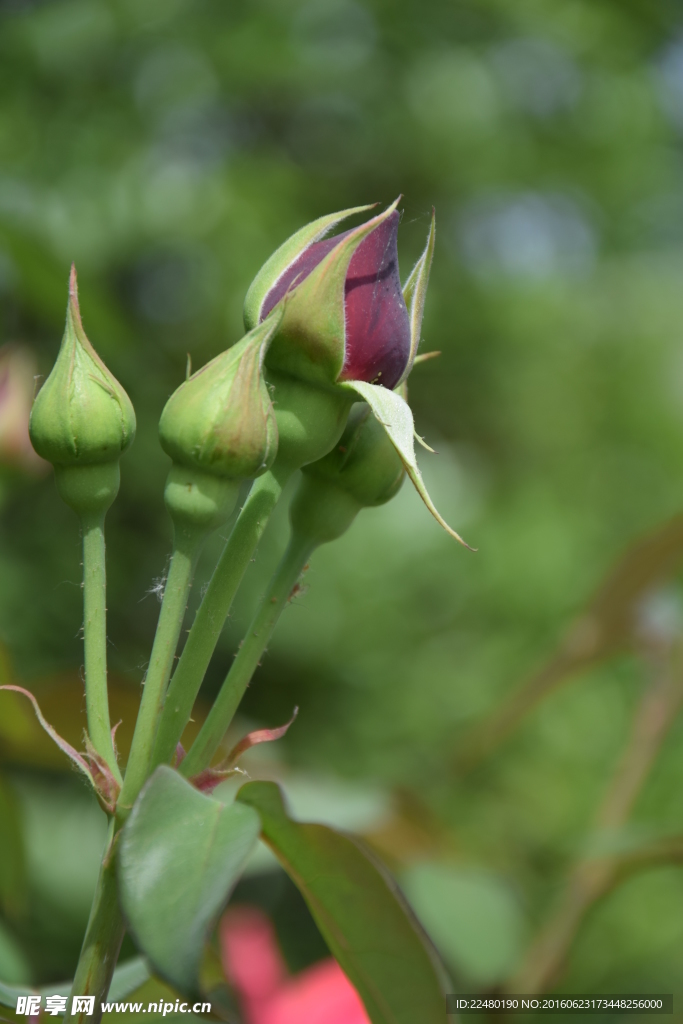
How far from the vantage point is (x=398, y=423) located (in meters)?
0.30

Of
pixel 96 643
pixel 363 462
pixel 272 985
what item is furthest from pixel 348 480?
pixel 272 985

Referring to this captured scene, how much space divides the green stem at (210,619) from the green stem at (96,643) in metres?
0.02

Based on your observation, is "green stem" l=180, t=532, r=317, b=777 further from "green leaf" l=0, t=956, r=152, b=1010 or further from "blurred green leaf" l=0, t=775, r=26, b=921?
"blurred green leaf" l=0, t=775, r=26, b=921

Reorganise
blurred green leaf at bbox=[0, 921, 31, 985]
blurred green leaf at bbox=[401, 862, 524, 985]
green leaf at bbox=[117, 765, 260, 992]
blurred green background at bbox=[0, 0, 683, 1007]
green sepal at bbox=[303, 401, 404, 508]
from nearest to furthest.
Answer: green leaf at bbox=[117, 765, 260, 992] → green sepal at bbox=[303, 401, 404, 508] → blurred green leaf at bbox=[0, 921, 31, 985] → blurred green leaf at bbox=[401, 862, 524, 985] → blurred green background at bbox=[0, 0, 683, 1007]

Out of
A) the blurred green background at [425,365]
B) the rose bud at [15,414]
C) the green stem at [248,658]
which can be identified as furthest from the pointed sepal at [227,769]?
the blurred green background at [425,365]

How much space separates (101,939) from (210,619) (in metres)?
0.11

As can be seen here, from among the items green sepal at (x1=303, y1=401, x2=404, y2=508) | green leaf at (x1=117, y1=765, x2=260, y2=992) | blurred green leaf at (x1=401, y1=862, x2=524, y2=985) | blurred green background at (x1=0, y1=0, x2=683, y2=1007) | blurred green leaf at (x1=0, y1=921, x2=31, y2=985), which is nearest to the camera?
green leaf at (x1=117, y1=765, x2=260, y2=992)

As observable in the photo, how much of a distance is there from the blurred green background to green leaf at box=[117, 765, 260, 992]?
64 centimetres

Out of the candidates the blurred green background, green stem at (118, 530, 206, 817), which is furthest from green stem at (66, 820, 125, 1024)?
the blurred green background

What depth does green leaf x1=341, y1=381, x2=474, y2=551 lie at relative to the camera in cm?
29

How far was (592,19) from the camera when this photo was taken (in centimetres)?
219

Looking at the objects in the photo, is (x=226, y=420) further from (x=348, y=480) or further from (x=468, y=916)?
(x=468, y=916)

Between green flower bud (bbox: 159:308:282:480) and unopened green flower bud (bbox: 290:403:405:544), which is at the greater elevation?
green flower bud (bbox: 159:308:282:480)

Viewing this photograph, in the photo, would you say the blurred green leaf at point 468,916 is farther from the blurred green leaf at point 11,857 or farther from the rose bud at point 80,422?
the rose bud at point 80,422
